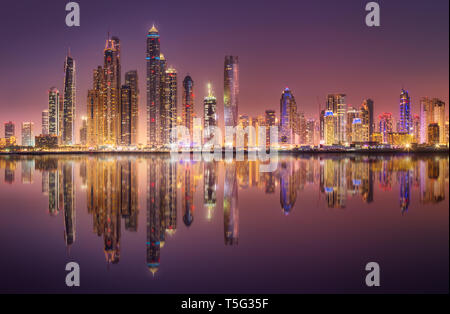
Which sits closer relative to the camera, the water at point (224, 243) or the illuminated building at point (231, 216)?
the water at point (224, 243)

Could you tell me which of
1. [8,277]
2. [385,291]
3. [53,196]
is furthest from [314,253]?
[53,196]

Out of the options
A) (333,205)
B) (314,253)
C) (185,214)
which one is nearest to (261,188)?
(333,205)

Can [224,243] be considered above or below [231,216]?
below

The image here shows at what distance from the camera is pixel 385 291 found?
8.74m

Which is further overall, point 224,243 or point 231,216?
point 231,216

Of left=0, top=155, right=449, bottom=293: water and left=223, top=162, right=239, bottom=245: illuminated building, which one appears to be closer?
left=0, top=155, right=449, bottom=293: water

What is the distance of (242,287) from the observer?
29.4 feet

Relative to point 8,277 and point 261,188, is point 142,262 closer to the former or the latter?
point 8,277
